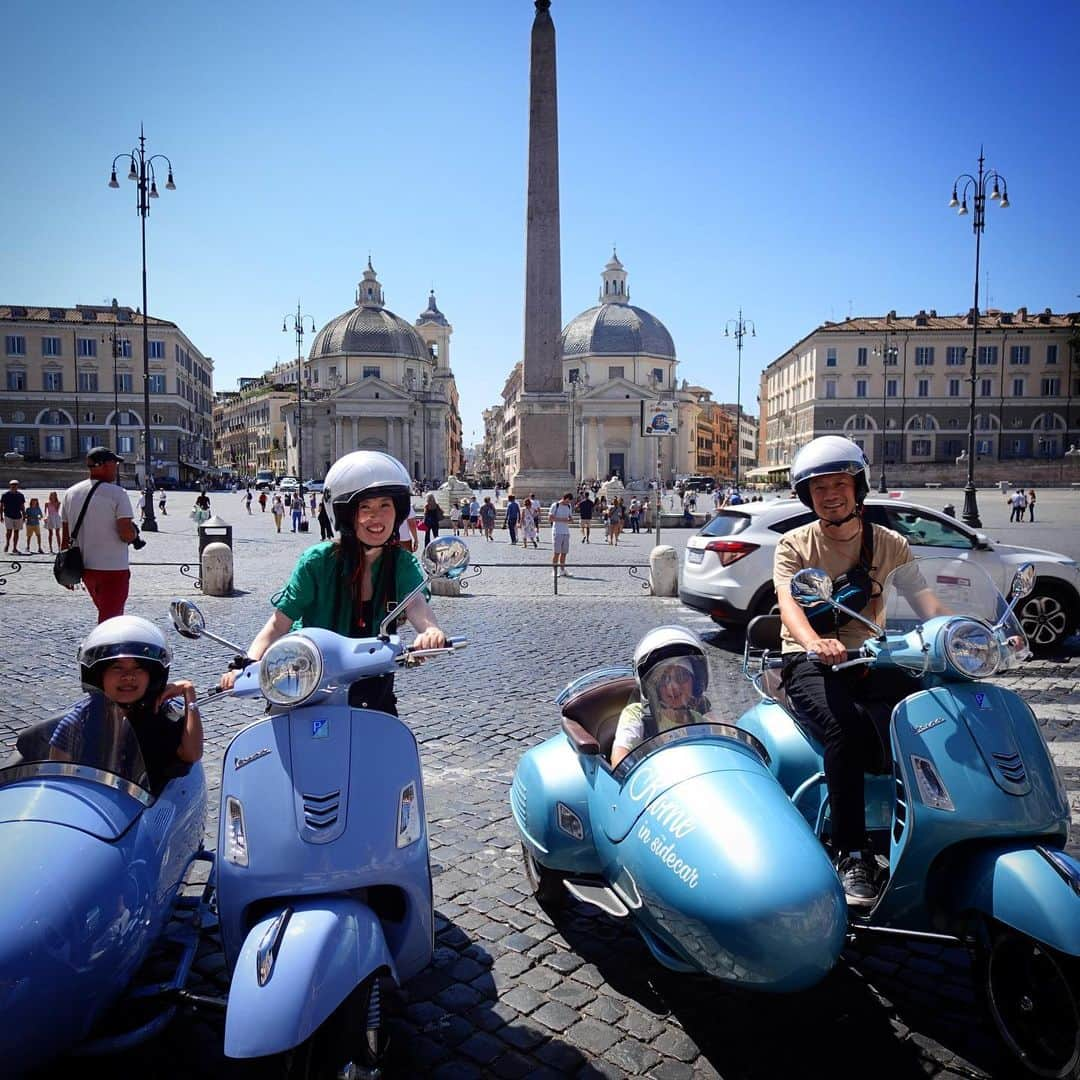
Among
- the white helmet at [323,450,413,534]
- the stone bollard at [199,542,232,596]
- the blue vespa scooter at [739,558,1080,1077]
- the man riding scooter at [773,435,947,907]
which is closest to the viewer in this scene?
the blue vespa scooter at [739,558,1080,1077]

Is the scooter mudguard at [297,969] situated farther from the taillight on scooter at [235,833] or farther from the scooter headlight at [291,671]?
the scooter headlight at [291,671]

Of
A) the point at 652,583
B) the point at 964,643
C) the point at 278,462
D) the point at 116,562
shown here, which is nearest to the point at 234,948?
the point at 964,643

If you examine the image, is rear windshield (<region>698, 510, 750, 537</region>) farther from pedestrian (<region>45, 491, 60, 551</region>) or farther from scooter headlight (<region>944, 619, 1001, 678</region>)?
pedestrian (<region>45, 491, 60, 551</region>)

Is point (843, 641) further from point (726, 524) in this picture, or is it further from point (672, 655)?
point (726, 524)

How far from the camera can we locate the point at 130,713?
3133mm

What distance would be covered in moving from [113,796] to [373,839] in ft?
2.64

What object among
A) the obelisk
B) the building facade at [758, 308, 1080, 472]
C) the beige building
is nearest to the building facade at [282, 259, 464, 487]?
the beige building

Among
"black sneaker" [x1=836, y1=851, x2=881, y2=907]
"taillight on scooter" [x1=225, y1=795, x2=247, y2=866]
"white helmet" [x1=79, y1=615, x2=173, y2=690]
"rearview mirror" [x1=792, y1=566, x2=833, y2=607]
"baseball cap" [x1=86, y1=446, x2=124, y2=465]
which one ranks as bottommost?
"black sneaker" [x1=836, y1=851, x2=881, y2=907]

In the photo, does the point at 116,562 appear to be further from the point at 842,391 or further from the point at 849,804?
the point at 842,391

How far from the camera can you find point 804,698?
3.30 m

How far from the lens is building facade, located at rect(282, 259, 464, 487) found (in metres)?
100

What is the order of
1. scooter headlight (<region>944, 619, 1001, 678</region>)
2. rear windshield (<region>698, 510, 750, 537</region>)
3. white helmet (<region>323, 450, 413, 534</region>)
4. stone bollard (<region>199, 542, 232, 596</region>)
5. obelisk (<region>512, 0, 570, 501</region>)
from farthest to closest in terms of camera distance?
obelisk (<region>512, 0, 570, 501</region>) → stone bollard (<region>199, 542, 232, 596</region>) → rear windshield (<region>698, 510, 750, 537</region>) → white helmet (<region>323, 450, 413, 534</region>) → scooter headlight (<region>944, 619, 1001, 678</region>)

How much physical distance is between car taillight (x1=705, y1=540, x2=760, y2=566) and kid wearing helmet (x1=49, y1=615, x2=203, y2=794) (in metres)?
7.17

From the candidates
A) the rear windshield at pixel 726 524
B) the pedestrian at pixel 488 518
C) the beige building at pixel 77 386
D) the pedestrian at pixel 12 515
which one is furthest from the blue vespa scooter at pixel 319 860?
the beige building at pixel 77 386
